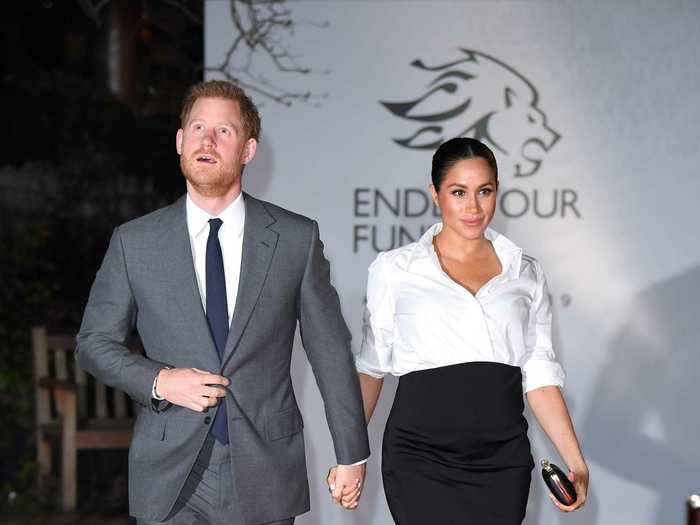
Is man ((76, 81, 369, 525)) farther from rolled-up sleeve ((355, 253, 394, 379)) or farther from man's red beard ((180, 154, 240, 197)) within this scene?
rolled-up sleeve ((355, 253, 394, 379))

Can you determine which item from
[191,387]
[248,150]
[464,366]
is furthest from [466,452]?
[248,150]

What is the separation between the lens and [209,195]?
296 centimetres

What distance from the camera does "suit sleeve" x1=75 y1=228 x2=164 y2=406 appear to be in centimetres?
281

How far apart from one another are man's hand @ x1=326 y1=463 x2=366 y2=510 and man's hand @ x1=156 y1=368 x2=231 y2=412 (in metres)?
0.47

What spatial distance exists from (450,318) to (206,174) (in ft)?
2.86

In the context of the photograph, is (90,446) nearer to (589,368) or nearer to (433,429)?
(589,368)

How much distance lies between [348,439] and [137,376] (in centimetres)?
59

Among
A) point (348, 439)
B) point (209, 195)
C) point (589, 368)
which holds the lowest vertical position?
point (589, 368)

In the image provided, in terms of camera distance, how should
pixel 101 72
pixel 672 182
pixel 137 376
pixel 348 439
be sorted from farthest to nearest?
1. pixel 101 72
2. pixel 672 182
3. pixel 348 439
4. pixel 137 376

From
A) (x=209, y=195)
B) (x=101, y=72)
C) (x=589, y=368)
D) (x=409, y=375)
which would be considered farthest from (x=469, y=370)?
(x=101, y=72)

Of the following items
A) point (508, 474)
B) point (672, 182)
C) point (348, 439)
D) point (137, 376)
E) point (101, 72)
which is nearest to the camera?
point (137, 376)

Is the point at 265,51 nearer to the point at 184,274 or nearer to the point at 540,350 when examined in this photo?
the point at 540,350

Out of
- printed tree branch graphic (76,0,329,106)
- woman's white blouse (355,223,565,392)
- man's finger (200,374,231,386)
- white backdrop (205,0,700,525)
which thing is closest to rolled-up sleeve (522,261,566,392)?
woman's white blouse (355,223,565,392)

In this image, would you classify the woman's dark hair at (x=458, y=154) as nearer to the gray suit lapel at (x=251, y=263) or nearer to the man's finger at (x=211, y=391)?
the gray suit lapel at (x=251, y=263)
